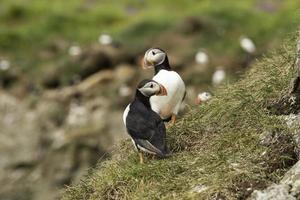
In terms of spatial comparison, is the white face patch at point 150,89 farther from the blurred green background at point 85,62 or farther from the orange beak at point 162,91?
the blurred green background at point 85,62

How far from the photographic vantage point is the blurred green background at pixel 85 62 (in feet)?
71.0

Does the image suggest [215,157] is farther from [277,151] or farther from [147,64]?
[147,64]

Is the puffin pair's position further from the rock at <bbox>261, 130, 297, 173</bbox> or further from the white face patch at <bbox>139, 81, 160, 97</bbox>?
the rock at <bbox>261, 130, 297, 173</bbox>

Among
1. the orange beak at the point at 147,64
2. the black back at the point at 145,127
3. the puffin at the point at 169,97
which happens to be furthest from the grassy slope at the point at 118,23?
the black back at the point at 145,127

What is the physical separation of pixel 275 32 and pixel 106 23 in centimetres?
1046

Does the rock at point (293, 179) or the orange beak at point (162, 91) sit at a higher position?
the orange beak at point (162, 91)

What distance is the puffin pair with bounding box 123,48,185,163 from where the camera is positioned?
23.4 feet

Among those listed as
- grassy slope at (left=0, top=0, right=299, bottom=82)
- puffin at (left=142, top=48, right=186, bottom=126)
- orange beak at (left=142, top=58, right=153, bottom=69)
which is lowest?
grassy slope at (left=0, top=0, right=299, bottom=82)

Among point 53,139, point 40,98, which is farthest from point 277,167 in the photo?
point 40,98

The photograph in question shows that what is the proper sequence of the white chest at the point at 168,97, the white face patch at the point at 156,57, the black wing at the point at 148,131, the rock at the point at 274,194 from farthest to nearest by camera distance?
the white face patch at the point at 156,57 → the white chest at the point at 168,97 → the black wing at the point at 148,131 → the rock at the point at 274,194

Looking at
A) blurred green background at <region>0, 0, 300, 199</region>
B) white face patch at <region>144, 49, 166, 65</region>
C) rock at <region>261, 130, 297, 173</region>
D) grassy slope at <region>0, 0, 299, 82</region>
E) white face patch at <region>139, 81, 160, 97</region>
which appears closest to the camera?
rock at <region>261, 130, 297, 173</region>

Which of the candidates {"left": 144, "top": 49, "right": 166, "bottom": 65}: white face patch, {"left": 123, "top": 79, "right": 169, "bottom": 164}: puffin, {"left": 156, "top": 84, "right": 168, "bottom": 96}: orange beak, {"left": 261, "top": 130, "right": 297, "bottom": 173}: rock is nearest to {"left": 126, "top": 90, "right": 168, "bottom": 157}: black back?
{"left": 123, "top": 79, "right": 169, "bottom": 164}: puffin

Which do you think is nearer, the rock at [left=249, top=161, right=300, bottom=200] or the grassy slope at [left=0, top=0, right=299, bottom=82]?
the rock at [left=249, top=161, right=300, bottom=200]

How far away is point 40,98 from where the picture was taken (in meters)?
26.8
